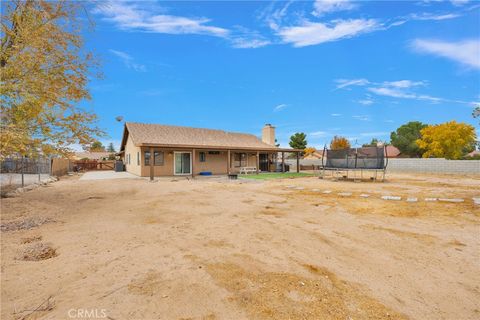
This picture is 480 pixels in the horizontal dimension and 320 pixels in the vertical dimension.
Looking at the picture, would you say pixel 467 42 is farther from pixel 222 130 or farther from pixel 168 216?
pixel 222 130

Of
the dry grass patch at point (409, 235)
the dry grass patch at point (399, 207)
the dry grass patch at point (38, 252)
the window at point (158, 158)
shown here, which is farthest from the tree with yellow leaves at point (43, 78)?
the window at point (158, 158)

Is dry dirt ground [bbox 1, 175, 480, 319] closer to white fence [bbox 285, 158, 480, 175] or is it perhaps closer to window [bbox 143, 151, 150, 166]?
window [bbox 143, 151, 150, 166]

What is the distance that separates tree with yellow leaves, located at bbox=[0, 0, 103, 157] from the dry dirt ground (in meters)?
2.61

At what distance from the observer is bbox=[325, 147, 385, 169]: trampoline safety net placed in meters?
14.4

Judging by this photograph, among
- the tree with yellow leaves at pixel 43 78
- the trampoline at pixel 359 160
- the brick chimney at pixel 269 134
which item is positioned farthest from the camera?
the brick chimney at pixel 269 134

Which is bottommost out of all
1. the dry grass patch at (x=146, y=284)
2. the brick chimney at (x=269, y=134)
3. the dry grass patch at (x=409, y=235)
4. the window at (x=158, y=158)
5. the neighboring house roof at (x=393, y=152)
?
the dry grass patch at (x=409, y=235)

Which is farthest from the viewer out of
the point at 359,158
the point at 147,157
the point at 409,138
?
the point at 409,138

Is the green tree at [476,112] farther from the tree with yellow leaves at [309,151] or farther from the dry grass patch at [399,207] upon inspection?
the tree with yellow leaves at [309,151]

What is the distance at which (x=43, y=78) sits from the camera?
720 centimetres

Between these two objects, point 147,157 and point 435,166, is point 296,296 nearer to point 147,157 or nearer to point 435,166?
point 147,157

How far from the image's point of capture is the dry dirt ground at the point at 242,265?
2188 mm

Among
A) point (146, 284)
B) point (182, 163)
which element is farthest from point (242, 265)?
point (182, 163)

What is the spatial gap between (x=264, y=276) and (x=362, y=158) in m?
14.4

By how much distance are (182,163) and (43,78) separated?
39.6 feet
